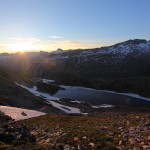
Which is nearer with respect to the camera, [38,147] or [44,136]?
[38,147]

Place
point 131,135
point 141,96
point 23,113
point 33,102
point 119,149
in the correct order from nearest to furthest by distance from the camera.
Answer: point 119,149, point 131,135, point 23,113, point 33,102, point 141,96

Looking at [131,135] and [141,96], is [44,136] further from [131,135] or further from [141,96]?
[141,96]

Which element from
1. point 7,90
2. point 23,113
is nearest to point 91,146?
point 23,113

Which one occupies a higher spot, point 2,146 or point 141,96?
point 2,146

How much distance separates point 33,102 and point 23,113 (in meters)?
34.5

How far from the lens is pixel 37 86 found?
15900cm

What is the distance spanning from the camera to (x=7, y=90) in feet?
302

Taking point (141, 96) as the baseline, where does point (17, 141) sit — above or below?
above

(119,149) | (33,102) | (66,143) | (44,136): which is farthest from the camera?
(33,102)

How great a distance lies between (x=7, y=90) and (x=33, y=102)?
965 centimetres

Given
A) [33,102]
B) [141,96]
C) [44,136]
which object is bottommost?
[141,96]

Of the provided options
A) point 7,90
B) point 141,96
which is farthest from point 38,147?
point 141,96

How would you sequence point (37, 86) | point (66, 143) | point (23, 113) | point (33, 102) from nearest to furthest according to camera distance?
1. point (66, 143)
2. point (23, 113)
3. point (33, 102)
4. point (37, 86)

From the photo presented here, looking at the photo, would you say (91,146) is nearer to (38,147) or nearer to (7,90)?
(38,147)
